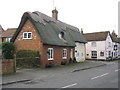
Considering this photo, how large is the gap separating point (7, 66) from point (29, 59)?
5999 mm

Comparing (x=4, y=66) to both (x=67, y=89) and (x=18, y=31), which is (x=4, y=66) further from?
(x=18, y=31)

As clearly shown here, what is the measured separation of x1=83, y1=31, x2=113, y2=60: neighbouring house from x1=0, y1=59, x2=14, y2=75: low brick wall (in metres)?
35.2

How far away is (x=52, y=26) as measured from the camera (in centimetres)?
2895

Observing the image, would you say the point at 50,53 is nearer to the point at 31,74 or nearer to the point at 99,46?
the point at 31,74

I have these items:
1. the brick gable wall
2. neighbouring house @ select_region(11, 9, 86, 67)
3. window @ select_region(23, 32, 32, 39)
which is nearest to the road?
neighbouring house @ select_region(11, 9, 86, 67)

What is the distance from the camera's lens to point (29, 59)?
73.7 feet

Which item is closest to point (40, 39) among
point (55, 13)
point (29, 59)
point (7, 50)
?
point (29, 59)

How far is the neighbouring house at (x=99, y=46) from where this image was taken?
1906 inches

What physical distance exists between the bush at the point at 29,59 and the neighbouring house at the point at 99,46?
2908 cm

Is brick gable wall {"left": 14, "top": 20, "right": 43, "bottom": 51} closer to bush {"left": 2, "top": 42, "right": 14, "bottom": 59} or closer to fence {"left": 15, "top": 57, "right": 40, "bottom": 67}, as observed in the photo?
bush {"left": 2, "top": 42, "right": 14, "bottom": 59}

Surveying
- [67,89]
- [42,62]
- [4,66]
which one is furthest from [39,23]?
[67,89]

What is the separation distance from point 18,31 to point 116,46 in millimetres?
41156

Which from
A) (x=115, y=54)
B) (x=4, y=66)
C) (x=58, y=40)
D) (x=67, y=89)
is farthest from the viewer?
(x=115, y=54)

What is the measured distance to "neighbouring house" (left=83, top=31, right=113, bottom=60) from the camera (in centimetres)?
4841
